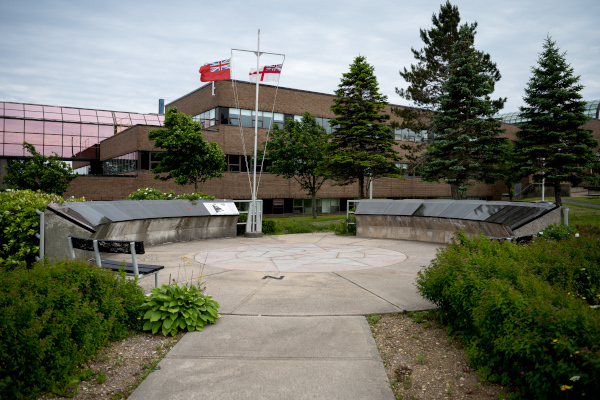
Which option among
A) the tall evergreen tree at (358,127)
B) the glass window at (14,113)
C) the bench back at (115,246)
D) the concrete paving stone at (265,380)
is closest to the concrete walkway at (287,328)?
the concrete paving stone at (265,380)

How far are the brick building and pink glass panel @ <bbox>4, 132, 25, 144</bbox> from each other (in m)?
0.08

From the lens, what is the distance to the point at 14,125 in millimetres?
39875

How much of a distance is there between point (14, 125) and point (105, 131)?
796 cm

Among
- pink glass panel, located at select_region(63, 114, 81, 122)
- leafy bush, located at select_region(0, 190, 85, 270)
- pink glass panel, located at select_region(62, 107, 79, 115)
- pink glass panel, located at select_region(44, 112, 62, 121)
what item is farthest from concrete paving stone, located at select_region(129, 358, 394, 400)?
pink glass panel, located at select_region(62, 107, 79, 115)

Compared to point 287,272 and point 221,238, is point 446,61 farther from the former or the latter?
point 287,272

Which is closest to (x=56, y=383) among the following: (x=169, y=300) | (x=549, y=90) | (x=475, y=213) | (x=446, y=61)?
(x=169, y=300)

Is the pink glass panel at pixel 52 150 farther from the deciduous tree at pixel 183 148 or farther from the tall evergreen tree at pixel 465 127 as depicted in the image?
the tall evergreen tree at pixel 465 127

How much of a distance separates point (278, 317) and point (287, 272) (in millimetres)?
3208

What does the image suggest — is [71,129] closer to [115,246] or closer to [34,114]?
[34,114]

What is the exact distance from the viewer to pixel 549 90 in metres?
26.5

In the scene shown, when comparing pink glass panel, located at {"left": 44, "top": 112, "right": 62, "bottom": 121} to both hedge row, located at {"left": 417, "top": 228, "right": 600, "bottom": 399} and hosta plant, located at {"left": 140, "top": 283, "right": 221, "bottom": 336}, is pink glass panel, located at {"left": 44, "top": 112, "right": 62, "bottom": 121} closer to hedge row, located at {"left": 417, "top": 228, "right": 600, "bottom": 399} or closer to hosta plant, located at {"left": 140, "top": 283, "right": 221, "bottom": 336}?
hosta plant, located at {"left": 140, "top": 283, "right": 221, "bottom": 336}

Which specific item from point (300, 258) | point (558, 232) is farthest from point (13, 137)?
point (558, 232)

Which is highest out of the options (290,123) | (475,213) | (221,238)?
(290,123)

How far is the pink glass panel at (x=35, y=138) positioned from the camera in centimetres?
4004
